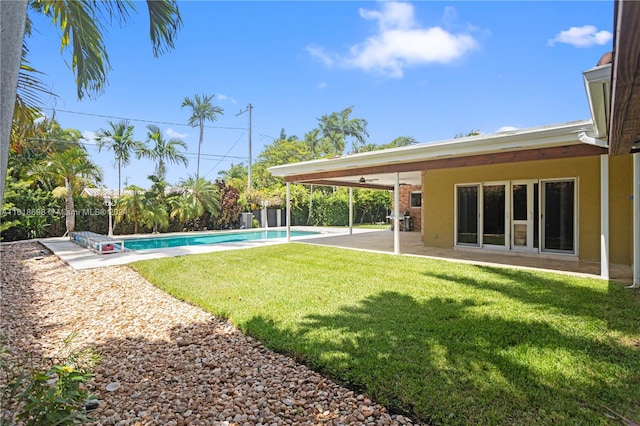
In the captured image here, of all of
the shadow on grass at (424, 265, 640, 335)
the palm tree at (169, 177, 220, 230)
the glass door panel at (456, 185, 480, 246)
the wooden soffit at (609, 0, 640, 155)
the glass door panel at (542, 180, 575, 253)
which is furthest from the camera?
the palm tree at (169, 177, 220, 230)

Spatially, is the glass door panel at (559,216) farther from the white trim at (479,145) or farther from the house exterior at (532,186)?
the white trim at (479,145)

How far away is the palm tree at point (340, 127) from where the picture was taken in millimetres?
43531

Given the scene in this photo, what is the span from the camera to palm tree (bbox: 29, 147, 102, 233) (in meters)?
16.6

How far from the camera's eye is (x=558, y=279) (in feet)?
23.7

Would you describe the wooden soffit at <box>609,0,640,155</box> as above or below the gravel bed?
above

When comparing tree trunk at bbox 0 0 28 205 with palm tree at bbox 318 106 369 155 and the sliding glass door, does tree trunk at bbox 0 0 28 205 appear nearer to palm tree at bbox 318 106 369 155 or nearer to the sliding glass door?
the sliding glass door

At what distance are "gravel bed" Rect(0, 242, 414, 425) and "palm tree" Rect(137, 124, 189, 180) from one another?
1658cm

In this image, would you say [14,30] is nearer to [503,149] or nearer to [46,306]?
[46,306]

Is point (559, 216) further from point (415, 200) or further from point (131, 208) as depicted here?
point (131, 208)

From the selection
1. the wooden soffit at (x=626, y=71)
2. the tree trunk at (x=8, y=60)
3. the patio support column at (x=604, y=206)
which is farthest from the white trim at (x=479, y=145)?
the tree trunk at (x=8, y=60)

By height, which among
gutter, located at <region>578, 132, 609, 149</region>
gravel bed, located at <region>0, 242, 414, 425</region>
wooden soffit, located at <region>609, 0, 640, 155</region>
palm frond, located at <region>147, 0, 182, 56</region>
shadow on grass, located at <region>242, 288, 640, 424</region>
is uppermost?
palm frond, located at <region>147, 0, 182, 56</region>

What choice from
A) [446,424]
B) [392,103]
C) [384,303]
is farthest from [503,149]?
[392,103]

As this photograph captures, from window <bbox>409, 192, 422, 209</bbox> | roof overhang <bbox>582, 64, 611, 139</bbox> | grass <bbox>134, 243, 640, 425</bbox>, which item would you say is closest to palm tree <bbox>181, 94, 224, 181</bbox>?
window <bbox>409, 192, 422, 209</bbox>

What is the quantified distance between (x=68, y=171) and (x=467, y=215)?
60.0ft
